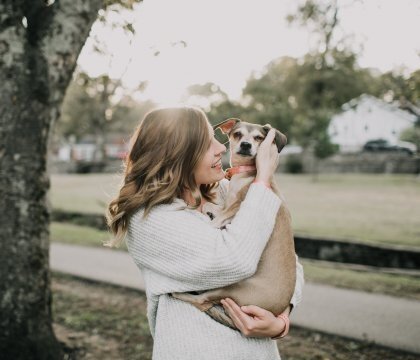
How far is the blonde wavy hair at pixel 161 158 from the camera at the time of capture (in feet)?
7.50

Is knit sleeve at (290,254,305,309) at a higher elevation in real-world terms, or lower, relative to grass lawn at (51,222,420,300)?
higher

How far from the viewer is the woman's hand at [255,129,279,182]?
235 cm

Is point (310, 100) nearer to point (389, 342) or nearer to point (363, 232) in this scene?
point (363, 232)

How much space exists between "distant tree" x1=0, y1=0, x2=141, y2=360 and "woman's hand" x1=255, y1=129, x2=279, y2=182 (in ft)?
8.32

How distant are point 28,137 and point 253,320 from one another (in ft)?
9.56

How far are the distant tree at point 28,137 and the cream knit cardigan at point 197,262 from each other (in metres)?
2.27

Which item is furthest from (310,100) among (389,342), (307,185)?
(389,342)

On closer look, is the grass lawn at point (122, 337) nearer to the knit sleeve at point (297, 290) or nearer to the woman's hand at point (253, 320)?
the knit sleeve at point (297, 290)

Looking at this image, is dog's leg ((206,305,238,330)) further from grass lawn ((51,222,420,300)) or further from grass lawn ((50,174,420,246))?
grass lawn ((51,222,420,300))

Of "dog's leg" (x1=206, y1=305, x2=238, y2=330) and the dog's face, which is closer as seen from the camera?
"dog's leg" (x1=206, y1=305, x2=238, y2=330)

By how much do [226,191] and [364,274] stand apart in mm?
6794

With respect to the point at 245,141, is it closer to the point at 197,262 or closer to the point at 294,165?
the point at 197,262

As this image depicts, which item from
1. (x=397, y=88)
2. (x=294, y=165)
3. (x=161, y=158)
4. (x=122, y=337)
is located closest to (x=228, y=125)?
(x=161, y=158)

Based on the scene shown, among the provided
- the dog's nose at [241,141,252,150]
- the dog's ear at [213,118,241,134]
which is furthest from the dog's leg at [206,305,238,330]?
the dog's ear at [213,118,241,134]
